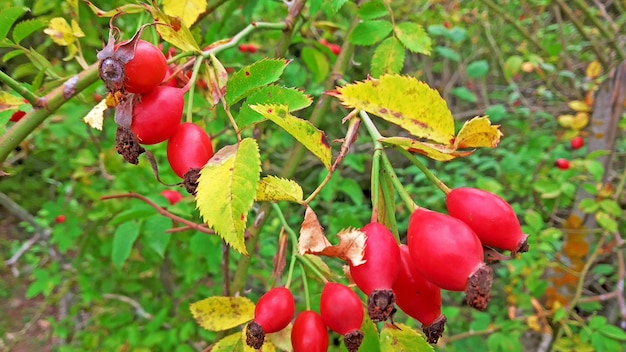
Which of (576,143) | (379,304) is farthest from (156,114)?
(576,143)

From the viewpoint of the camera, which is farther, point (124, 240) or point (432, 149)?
point (124, 240)

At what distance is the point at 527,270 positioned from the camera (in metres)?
2.23

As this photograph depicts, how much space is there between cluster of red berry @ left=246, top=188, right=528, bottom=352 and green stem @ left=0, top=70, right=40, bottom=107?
561 millimetres

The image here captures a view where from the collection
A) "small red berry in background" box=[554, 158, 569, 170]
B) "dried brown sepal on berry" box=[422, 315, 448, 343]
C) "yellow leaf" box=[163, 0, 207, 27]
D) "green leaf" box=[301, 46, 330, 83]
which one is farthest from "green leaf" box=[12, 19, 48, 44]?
"small red berry in background" box=[554, 158, 569, 170]

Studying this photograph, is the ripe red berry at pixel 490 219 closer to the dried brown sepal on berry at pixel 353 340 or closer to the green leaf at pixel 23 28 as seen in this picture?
the dried brown sepal on berry at pixel 353 340

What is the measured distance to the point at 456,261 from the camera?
1.79 ft

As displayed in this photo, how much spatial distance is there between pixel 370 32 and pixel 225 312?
685 millimetres

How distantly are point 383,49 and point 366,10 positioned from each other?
0.32ft

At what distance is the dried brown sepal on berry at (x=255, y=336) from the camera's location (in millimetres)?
719

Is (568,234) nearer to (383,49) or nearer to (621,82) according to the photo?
(621,82)

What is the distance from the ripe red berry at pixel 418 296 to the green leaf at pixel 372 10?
646 millimetres

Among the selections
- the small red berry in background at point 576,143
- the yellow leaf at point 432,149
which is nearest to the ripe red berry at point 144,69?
the yellow leaf at point 432,149

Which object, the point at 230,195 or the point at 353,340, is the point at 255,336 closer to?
the point at 353,340

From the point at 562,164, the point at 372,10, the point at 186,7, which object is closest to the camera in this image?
the point at 186,7
